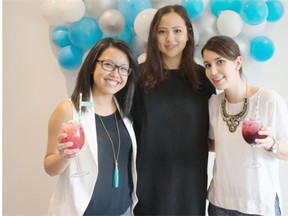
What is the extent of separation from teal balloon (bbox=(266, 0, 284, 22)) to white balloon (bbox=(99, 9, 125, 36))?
3.72 ft

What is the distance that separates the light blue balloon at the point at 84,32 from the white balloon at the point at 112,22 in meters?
0.08

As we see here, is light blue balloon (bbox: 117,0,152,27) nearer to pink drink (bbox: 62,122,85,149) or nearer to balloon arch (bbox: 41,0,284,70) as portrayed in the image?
balloon arch (bbox: 41,0,284,70)

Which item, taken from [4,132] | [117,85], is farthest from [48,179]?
[117,85]

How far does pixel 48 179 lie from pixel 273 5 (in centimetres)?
250

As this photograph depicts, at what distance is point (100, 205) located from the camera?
4.67 ft

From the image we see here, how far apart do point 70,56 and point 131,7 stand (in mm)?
660

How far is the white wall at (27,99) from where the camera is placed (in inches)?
105

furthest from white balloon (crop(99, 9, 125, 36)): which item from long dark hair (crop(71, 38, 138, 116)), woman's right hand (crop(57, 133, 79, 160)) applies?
woman's right hand (crop(57, 133, 79, 160))

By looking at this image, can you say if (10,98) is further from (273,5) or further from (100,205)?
(273,5)

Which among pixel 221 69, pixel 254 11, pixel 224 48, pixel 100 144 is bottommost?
pixel 100 144

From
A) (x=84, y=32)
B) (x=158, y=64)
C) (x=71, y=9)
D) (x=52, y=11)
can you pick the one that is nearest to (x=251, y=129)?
(x=158, y=64)

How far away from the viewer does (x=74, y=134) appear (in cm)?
121

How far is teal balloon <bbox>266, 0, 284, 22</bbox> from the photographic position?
2.14 metres

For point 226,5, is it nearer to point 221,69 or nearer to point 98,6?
point 221,69
